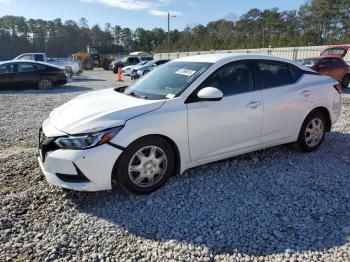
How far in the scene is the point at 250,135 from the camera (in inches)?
178

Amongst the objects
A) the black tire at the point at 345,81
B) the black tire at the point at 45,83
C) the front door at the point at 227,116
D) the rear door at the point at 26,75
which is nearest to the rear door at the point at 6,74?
the rear door at the point at 26,75

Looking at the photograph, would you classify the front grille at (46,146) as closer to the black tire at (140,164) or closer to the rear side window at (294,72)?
the black tire at (140,164)

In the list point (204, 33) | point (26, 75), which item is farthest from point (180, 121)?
point (204, 33)

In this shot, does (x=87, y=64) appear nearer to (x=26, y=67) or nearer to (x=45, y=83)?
(x=45, y=83)

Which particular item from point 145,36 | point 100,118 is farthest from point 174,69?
point 145,36

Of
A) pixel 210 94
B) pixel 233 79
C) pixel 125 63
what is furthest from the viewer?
pixel 125 63

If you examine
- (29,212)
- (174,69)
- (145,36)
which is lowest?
(29,212)

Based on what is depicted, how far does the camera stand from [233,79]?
446 centimetres

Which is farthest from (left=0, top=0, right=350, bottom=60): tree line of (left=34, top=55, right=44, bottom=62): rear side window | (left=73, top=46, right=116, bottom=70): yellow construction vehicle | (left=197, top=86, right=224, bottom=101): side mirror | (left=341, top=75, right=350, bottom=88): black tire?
(left=197, top=86, right=224, bottom=101): side mirror

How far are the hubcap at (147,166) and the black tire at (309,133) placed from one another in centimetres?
243

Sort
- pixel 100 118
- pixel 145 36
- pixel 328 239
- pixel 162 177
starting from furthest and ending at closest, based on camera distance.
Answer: pixel 145 36 < pixel 162 177 < pixel 100 118 < pixel 328 239

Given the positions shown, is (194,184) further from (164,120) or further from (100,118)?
(100,118)

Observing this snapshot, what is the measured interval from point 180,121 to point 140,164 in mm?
668

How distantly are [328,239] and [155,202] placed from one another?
1.76 m
